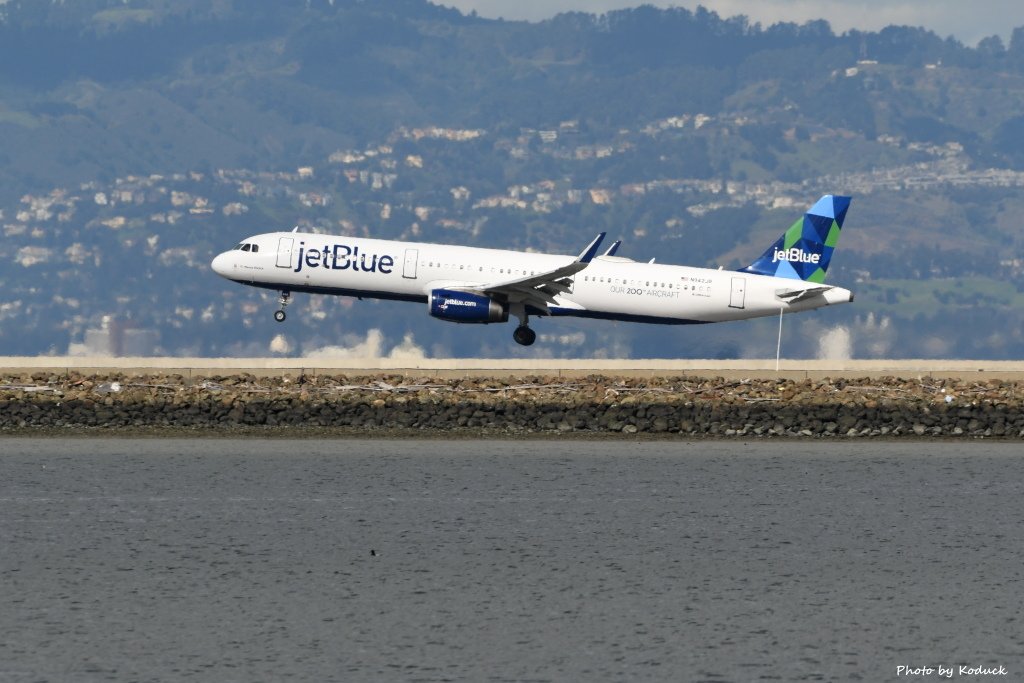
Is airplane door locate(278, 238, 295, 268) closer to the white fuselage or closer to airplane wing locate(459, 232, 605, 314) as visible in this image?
the white fuselage

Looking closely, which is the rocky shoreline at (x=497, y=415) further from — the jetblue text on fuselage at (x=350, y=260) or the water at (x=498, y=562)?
the jetblue text on fuselage at (x=350, y=260)

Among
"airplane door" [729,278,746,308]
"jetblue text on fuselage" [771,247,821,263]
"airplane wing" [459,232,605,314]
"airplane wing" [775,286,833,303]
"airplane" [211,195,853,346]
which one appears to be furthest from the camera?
"jetblue text on fuselage" [771,247,821,263]

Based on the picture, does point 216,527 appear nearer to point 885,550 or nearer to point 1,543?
point 1,543

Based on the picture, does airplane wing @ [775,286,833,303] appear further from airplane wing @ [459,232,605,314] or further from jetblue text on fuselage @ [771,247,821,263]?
airplane wing @ [459,232,605,314]

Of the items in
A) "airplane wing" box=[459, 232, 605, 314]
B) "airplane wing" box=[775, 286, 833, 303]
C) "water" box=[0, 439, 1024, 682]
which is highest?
"airplane wing" box=[775, 286, 833, 303]

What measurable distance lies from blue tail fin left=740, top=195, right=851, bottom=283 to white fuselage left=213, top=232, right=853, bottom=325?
300cm

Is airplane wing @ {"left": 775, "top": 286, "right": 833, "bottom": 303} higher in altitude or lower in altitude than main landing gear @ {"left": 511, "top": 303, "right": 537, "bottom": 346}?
higher

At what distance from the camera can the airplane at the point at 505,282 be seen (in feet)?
219

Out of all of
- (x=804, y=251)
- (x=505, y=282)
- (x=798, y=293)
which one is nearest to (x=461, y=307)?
(x=505, y=282)

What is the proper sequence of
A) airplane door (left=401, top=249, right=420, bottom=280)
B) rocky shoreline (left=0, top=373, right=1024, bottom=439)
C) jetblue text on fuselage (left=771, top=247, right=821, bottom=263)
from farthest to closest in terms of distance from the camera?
jetblue text on fuselage (left=771, top=247, right=821, bottom=263) → airplane door (left=401, top=249, right=420, bottom=280) → rocky shoreline (left=0, top=373, right=1024, bottom=439)

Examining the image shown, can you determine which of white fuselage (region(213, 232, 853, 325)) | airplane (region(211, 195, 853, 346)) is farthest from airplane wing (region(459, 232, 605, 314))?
white fuselage (region(213, 232, 853, 325))

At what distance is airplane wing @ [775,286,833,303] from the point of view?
71562 millimetres

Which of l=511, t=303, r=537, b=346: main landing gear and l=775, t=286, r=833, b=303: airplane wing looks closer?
l=511, t=303, r=537, b=346: main landing gear

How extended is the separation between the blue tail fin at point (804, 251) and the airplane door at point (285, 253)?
18585 millimetres
